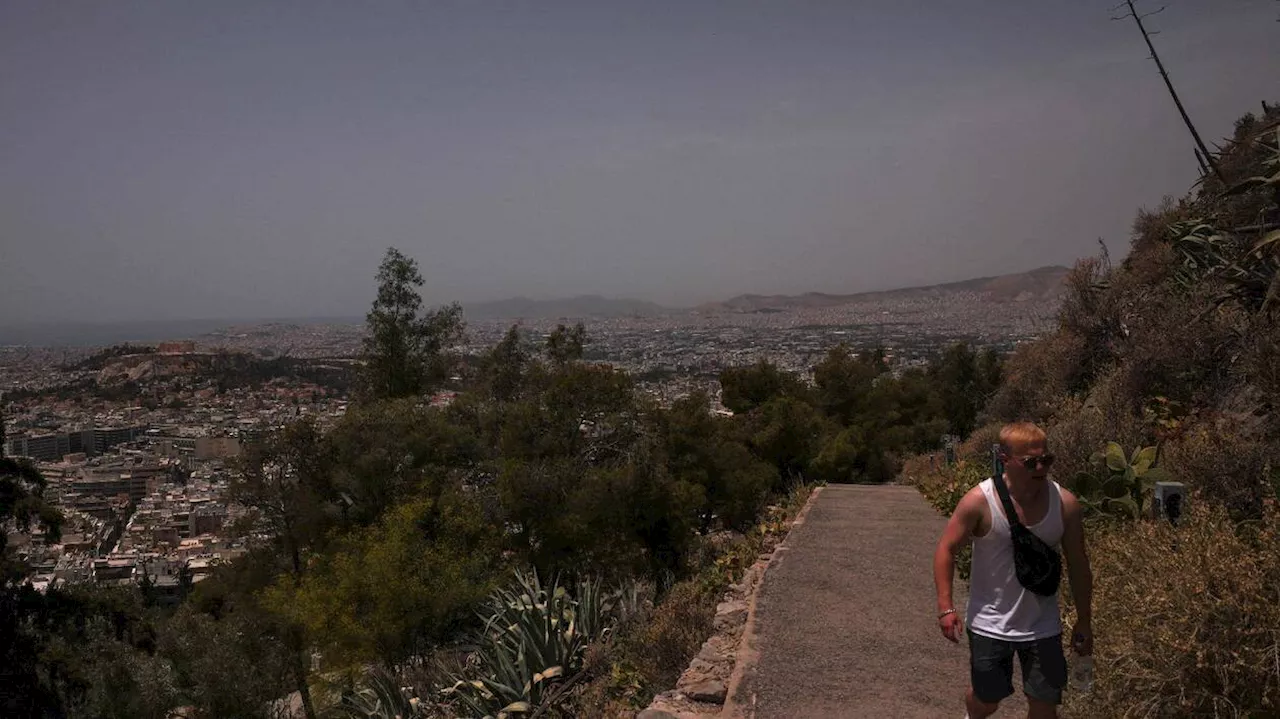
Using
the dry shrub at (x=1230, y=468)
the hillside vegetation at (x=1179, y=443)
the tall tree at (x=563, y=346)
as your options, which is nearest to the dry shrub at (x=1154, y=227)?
the hillside vegetation at (x=1179, y=443)

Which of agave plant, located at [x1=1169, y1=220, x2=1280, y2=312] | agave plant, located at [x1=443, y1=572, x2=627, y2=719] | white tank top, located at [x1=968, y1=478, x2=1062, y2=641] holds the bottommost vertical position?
agave plant, located at [x1=443, y1=572, x2=627, y2=719]

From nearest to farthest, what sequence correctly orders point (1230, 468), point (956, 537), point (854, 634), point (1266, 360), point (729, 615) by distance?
point (956, 537)
point (854, 634)
point (1266, 360)
point (1230, 468)
point (729, 615)

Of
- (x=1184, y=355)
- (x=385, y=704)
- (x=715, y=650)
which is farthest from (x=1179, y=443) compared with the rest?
(x=385, y=704)

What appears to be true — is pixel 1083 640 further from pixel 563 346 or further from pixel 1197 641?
pixel 563 346

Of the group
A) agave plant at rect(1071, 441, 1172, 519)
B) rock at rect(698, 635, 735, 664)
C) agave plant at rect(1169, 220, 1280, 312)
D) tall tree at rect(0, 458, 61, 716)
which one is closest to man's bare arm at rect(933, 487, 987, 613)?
rock at rect(698, 635, 735, 664)

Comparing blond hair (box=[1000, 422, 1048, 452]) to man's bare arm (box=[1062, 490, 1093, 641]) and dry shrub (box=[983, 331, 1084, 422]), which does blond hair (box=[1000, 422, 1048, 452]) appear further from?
dry shrub (box=[983, 331, 1084, 422])

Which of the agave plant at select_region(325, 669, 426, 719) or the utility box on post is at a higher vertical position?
the utility box on post

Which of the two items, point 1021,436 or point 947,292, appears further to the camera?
point 947,292

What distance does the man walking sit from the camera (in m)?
3.54

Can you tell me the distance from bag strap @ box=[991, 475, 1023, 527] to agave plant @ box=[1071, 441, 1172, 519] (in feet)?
12.1

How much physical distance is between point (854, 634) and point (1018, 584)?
261cm

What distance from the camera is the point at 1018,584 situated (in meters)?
3.56

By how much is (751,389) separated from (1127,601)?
23.1m

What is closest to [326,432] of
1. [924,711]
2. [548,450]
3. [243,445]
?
[243,445]
